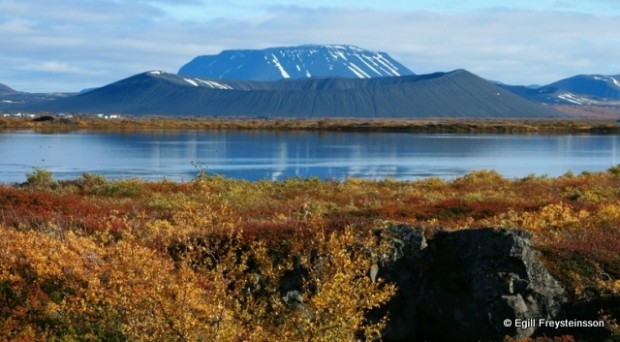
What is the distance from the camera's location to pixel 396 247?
15.3m

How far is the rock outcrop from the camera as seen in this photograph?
14.4 metres

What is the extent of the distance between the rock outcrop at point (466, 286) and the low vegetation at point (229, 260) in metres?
0.52

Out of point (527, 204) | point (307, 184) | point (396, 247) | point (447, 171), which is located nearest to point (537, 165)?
point (447, 171)

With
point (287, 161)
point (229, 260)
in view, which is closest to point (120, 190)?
point (229, 260)

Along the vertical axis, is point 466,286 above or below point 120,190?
below

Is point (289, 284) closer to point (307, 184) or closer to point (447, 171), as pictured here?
point (307, 184)

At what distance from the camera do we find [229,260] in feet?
41.0

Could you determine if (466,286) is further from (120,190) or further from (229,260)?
(120,190)

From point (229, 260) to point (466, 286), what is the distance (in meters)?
5.24

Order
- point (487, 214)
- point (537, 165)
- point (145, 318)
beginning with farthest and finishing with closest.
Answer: point (537, 165)
point (487, 214)
point (145, 318)

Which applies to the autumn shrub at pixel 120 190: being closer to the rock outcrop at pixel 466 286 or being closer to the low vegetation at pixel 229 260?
the low vegetation at pixel 229 260

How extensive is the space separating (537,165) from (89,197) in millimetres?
45605

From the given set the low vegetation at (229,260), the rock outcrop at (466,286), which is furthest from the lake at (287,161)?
the rock outcrop at (466,286)

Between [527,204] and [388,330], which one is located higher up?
[527,204]
